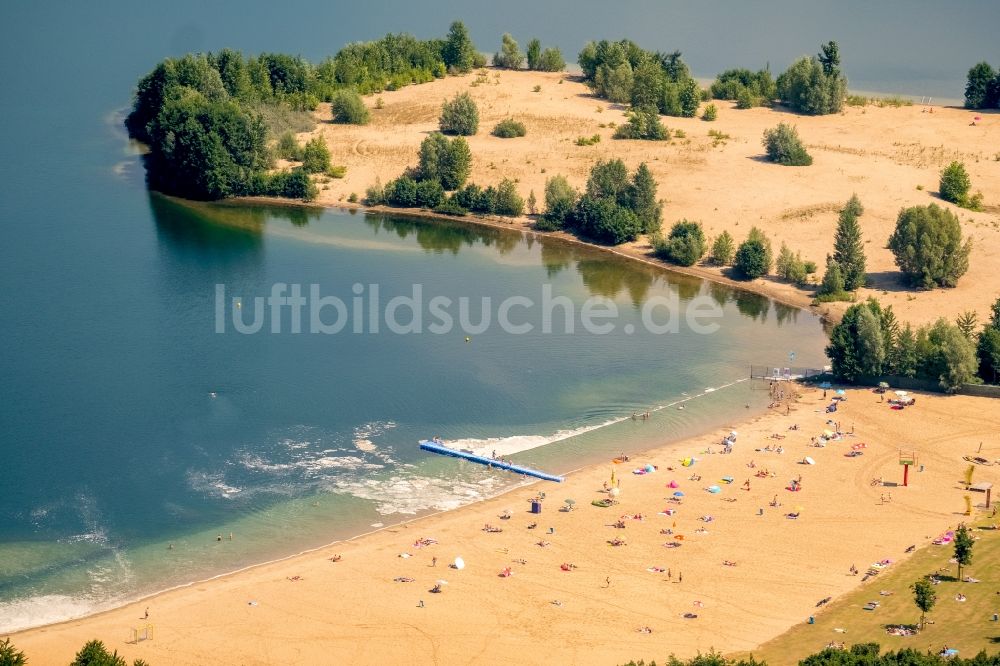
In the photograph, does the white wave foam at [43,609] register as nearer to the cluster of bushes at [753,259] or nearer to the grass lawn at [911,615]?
the grass lawn at [911,615]

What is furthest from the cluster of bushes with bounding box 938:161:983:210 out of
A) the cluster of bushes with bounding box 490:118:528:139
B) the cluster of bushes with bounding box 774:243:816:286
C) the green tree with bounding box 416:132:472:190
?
the green tree with bounding box 416:132:472:190

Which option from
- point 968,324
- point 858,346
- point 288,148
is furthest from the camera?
point 288,148

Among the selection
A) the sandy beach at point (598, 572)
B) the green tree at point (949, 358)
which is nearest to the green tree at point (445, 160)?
the sandy beach at point (598, 572)

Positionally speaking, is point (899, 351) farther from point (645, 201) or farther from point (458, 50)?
point (458, 50)

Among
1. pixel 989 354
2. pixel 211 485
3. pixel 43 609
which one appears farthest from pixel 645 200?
pixel 43 609

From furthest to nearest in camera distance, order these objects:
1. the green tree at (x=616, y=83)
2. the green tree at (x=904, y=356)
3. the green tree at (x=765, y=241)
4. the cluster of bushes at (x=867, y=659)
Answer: the green tree at (x=616, y=83) < the green tree at (x=765, y=241) < the green tree at (x=904, y=356) < the cluster of bushes at (x=867, y=659)

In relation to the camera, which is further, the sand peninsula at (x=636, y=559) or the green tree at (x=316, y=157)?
the green tree at (x=316, y=157)
